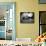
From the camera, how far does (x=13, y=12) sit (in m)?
5.09

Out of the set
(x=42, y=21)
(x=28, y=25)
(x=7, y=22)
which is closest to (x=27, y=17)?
(x=28, y=25)

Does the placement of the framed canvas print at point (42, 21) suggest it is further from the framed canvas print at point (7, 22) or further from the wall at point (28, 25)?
the framed canvas print at point (7, 22)

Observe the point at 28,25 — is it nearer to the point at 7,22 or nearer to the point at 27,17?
the point at 27,17

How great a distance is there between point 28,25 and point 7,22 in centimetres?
78

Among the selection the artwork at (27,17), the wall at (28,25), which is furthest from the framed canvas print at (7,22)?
the artwork at (27,17)

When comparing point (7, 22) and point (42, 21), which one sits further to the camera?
point (7, 22)

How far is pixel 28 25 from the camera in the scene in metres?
5.12

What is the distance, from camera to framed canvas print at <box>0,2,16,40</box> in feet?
16.9

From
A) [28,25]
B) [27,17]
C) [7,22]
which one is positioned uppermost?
[27,17]

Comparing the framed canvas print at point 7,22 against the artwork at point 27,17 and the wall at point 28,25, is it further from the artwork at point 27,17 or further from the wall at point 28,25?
the artwork at point 27,17

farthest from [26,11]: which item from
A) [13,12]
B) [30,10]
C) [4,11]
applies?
[4,11]

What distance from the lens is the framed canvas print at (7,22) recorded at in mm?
5141

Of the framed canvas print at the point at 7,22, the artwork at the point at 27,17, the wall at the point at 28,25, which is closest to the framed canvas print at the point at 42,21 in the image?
the wall at the point at 28,25

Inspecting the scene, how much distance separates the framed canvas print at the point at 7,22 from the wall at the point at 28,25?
0.19m
